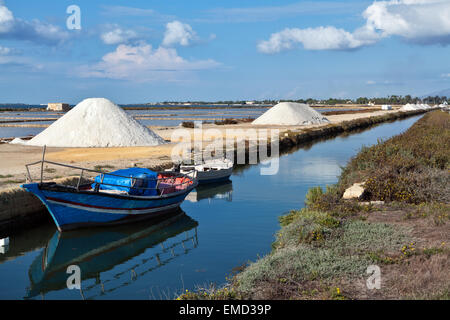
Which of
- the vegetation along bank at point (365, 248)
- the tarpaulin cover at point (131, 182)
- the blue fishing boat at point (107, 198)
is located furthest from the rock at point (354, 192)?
A: the tarpaulin cover at point (131, 182)

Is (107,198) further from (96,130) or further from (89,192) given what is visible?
(96,130)

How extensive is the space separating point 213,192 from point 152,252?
30.6ft

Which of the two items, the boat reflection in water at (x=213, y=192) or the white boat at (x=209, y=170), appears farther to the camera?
the white boat at (x=209, y=170)

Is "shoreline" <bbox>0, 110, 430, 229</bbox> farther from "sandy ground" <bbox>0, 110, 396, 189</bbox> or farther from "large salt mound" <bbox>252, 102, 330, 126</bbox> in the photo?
"large salt mound" <bbox>252, 102, 330, 126</bbox>

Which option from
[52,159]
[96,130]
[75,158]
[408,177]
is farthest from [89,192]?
[96,130]

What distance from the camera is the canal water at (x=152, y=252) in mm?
11047

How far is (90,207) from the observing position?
15.3m

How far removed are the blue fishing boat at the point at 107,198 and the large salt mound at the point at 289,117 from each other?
5646 cm

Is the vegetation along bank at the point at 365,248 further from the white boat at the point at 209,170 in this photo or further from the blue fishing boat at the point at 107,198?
the white boat at the point at 209,170

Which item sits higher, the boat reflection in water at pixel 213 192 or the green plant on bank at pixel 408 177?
the green plant on bank at pixel 408 177

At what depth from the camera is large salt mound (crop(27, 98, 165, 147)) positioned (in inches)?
1405
